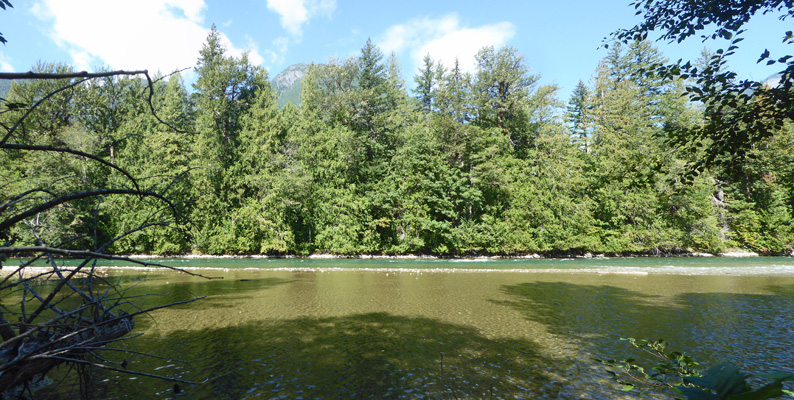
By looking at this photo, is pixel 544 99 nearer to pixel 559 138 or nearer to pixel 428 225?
Result: pixel 559 138

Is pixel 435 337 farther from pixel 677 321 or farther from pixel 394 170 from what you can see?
pixel 394 170

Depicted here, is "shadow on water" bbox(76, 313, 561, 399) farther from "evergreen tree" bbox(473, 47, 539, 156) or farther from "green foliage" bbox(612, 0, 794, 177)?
"evergreen tree" bbox(473, 47, 539, 156)

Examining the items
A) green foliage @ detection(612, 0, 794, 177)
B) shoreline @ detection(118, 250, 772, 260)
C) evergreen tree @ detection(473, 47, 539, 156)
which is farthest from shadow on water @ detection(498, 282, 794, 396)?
evergreen tree @ detection(473, 47, 539, 156)

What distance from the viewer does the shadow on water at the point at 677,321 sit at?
6953 mm

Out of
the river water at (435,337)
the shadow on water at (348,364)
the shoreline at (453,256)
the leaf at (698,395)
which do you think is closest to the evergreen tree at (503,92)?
the shoreline at (453,256)

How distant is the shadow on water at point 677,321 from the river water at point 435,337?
4cm

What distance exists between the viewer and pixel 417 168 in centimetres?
3409

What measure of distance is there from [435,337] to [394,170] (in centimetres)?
2795

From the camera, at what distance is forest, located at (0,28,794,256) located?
31.7 metres

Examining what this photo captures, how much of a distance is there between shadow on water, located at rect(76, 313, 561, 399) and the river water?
1.2 inches

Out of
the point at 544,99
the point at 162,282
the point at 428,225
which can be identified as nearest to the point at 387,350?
the point at 162,282

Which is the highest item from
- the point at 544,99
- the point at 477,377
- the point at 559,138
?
the point at 544,99

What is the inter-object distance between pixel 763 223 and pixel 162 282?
155 feet

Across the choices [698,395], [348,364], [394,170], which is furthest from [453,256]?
[698,395]
